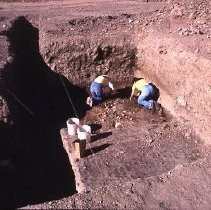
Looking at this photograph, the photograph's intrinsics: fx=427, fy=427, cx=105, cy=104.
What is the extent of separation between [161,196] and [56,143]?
3.83m

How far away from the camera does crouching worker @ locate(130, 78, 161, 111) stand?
37.6 ft

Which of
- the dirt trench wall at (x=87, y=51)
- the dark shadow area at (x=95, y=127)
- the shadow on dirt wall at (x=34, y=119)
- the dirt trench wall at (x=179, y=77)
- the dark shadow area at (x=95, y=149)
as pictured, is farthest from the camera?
the dirt trench wall at (x=87, y=51)

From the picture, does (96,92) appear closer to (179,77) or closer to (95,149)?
(179,77)

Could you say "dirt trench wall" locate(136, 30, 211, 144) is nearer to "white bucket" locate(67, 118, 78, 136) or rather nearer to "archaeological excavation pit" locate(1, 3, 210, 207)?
"archaeological excavation pit" locate(1, 3, 210, 207)

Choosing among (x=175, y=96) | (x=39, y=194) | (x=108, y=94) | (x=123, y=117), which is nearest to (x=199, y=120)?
(x=175, y=96)

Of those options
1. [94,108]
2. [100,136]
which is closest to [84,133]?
[100,136]

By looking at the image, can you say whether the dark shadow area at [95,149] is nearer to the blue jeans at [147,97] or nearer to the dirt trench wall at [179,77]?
the dirt trench wall at [179,77]

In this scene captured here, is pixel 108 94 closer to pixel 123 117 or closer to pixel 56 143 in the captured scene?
pixel 123 117

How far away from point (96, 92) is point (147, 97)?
1.39 m

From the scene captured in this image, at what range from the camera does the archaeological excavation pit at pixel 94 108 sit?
909 centimetres

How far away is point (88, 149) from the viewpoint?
31.5 ft

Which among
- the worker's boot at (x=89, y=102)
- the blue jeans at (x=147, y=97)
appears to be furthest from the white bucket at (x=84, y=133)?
the blue jeans at (x=147, y=97)

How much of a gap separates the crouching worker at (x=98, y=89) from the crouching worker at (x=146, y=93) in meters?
0.72

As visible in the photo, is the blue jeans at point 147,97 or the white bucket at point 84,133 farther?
the blue jeans at point 147,97
